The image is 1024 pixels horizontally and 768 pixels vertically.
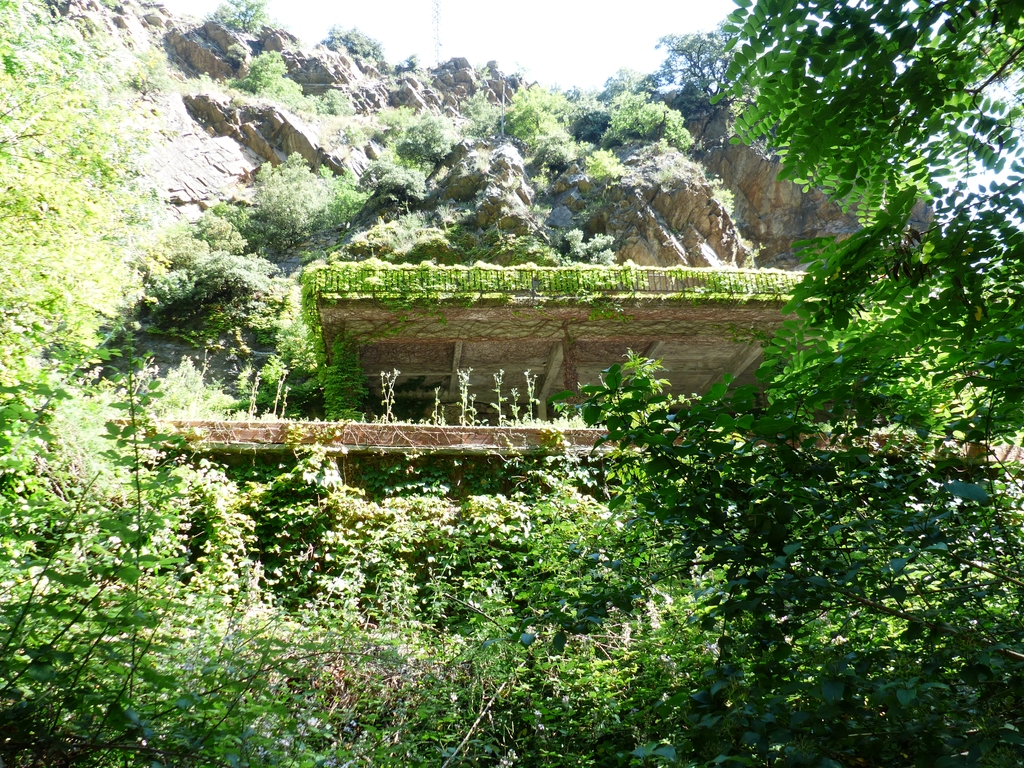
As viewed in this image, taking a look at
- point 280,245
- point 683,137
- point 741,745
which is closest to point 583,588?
point 741,745

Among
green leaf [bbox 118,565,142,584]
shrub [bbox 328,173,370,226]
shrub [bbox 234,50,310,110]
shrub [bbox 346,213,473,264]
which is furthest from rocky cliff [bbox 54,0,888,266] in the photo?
green leaf [bbox 118,565,142,584]

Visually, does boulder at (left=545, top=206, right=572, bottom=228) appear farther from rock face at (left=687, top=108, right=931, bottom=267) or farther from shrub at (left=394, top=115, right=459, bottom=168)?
rock face at (left=687, top=108, right=931, bottom=267)

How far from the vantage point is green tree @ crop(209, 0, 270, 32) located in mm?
45719

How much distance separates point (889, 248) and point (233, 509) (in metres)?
5.57

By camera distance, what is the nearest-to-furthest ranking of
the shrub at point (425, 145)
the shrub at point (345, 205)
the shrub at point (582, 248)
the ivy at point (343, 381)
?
1. the ivy at point (343, 381)
2. the shrub at point (582, 248)
3. the shrub at point (345, 205)
4. the shrub at point (425, 145)

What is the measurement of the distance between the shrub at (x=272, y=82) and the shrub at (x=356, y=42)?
27.3ft

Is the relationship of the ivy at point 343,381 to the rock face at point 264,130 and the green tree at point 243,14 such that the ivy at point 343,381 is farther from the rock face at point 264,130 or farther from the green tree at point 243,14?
the green tree at point 243,14

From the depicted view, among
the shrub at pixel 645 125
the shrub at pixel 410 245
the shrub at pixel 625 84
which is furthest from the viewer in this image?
the shrub at pixel 625 84

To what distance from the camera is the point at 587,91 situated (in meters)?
41.2

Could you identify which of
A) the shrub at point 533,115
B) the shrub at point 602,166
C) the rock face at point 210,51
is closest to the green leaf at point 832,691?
the shrub at point 602,166

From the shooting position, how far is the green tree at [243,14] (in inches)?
1800

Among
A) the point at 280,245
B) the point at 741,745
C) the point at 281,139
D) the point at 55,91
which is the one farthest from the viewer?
the point at 281,139

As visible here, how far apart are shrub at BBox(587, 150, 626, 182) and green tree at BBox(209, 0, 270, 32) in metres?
32.0

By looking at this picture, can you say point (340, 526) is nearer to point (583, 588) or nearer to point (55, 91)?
point (583, 588)
